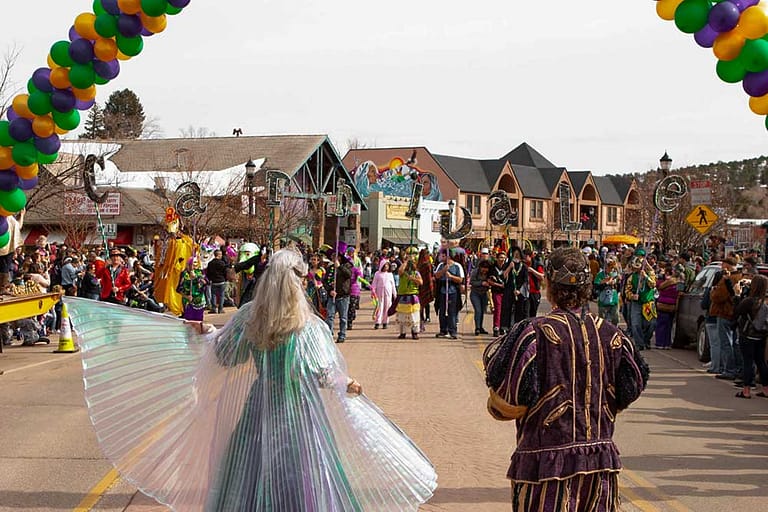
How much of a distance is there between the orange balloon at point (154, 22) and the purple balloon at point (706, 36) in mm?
5749

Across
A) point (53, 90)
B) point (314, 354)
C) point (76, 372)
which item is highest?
point (53, 90)

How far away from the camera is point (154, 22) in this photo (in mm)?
9992

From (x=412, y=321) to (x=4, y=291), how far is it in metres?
7.87

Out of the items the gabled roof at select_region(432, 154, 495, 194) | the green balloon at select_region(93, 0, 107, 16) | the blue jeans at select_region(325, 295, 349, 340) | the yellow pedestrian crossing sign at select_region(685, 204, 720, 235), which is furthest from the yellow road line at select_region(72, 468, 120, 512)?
the gabled roof at select_region(432, 154, 495, 194)

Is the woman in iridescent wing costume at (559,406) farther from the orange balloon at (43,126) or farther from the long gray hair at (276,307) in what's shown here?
the orange balloon at (43,126)

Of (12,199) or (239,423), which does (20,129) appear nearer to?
(12,199)

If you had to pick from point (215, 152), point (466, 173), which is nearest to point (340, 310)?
point (215, 152)

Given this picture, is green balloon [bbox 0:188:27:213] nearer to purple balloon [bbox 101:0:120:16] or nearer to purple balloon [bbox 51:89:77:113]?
purple balloon [bbox 51:89:77:113]

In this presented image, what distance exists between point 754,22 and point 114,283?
1273 cm

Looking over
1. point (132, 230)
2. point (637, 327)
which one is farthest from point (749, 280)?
point (132, 230)

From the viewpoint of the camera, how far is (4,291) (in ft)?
44.7

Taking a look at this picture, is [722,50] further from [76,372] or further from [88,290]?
[88,290]

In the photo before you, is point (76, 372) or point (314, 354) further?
point (76, 372)

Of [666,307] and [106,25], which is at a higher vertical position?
[106,25]
